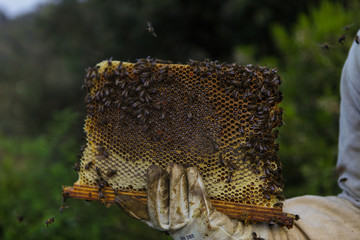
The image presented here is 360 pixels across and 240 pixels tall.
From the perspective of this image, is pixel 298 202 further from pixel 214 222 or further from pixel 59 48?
pixel 59 48

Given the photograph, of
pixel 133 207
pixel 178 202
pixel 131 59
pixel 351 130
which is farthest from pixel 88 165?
pixel 131 59

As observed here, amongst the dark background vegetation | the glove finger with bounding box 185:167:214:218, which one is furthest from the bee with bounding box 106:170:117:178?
the dark background vegetation

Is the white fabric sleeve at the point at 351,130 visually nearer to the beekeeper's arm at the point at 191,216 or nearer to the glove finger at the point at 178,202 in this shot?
the beekeeper's arm at the point at 191,216

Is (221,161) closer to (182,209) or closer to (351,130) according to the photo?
(182,209)

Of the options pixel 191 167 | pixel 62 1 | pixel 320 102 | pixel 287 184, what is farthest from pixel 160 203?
pixel 62 1

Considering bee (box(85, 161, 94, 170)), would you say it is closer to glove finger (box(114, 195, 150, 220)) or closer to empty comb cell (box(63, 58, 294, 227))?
empty comb cell (box(63, 58, 294, 227))

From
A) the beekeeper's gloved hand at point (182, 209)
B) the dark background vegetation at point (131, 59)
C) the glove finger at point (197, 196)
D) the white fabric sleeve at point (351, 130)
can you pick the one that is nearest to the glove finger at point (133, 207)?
the beekeeper's gloved hand at point (182, 209)
